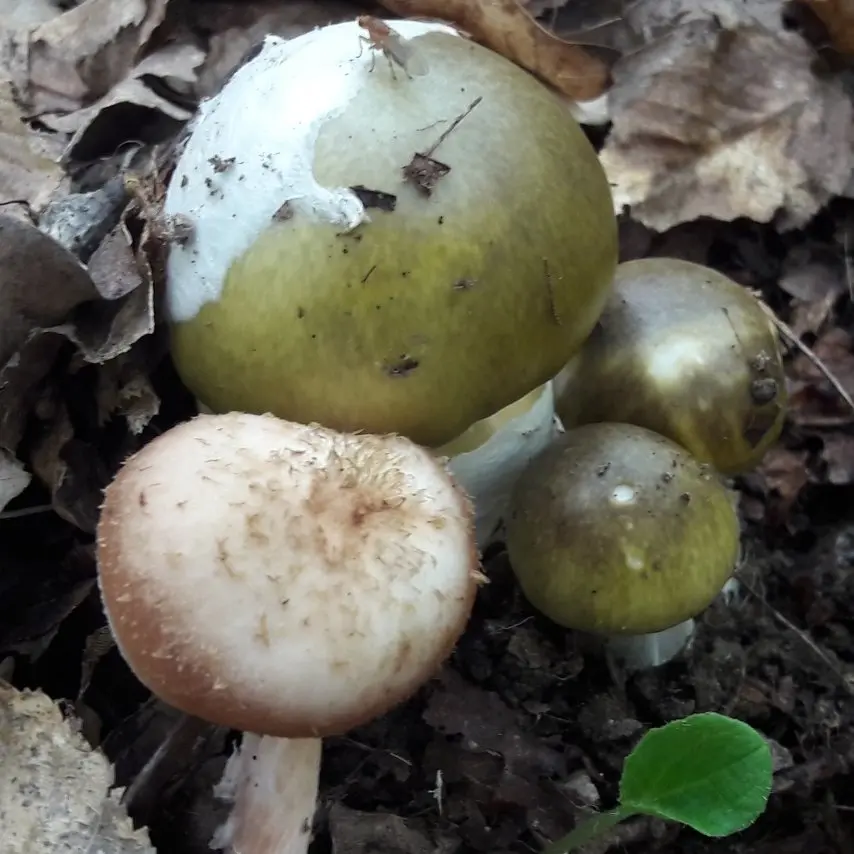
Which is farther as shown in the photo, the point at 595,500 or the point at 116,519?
the point at 595,500

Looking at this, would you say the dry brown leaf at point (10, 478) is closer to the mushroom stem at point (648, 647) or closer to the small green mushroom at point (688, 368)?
the small green mushroom at point (688, 368)

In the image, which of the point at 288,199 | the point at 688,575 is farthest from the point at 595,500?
the point at 288,199

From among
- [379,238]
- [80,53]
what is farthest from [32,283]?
[80,53]

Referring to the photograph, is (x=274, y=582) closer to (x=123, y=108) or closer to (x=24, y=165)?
(x=24, y=165)

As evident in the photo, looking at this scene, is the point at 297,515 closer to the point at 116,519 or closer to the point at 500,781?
the point at 116,519

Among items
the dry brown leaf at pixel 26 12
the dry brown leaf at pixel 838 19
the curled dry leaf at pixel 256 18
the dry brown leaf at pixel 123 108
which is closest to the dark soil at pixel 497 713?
the dry brown leaf at pixel 123 108

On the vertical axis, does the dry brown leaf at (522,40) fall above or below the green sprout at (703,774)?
above
